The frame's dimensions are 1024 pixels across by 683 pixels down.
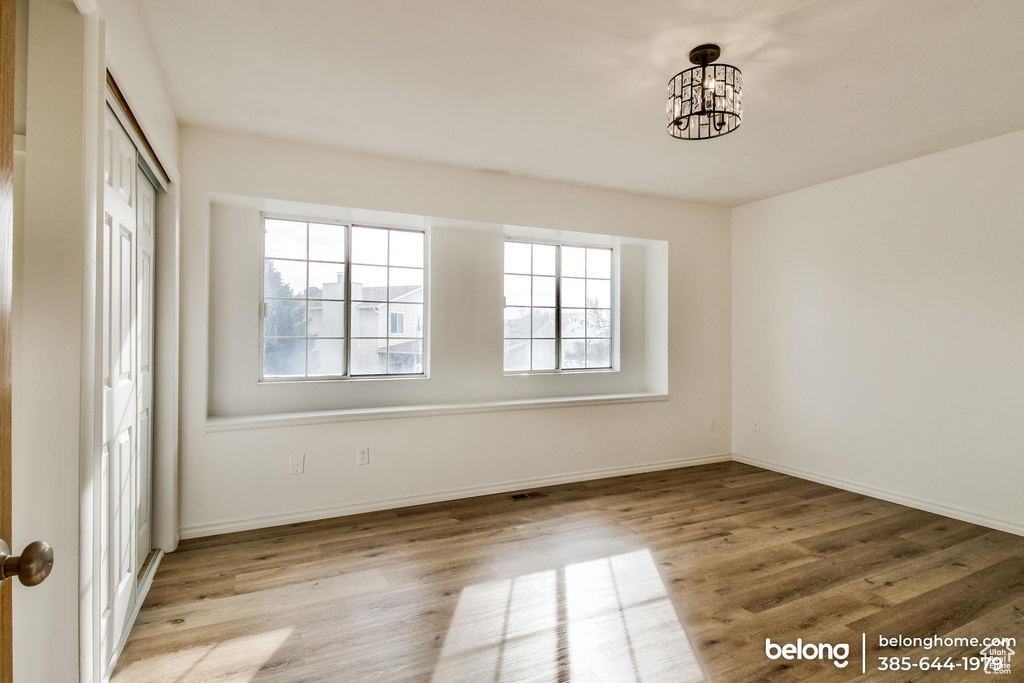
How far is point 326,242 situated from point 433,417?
1584mm

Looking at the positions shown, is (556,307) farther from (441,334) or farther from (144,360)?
(144,360)

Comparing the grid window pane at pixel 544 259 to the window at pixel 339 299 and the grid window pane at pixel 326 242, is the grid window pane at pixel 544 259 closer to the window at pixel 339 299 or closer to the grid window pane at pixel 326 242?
the window at pixel 339 299

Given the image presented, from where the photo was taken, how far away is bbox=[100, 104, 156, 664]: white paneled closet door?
74.9 inches

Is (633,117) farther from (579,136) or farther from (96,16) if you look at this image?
(96,16)

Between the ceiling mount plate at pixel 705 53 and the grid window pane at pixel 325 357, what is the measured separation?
301 centimetres

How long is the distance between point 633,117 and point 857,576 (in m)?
2.85

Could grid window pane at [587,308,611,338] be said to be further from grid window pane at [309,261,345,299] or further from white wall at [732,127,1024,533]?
grid window pane at [309,261,345,299]

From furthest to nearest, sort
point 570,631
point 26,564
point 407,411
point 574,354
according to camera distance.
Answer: point 574,354, point 407,411, point 570,631, point 26,564

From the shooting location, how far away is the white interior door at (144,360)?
2.48 m

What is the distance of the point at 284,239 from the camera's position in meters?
3.81

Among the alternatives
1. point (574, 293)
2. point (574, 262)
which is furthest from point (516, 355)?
point (574, 262)

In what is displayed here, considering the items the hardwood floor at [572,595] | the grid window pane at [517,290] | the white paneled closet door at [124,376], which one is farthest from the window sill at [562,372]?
the white paneled closet door at [124,376]

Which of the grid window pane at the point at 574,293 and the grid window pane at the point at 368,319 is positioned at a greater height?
the grid window pane at the point at 574,293

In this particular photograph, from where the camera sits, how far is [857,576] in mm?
2693
